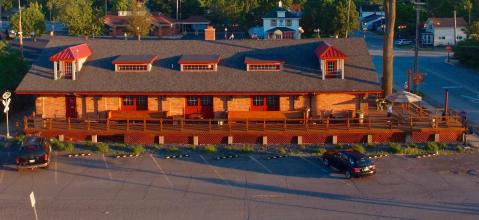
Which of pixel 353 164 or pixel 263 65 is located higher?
pixel 263 65

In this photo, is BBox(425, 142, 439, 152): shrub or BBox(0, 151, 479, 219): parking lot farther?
BBox(425, 142, 439, 152): shrub

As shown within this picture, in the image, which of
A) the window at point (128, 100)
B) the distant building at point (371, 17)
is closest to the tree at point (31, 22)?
the window at point (128, 100)

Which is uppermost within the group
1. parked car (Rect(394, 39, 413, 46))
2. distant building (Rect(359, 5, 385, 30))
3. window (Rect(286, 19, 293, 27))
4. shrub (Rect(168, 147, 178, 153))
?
distant building (Rect(359, 5, 385, 30))

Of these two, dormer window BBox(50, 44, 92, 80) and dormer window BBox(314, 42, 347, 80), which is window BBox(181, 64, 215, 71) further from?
dormer window BBox(314, 42, 347, 80)

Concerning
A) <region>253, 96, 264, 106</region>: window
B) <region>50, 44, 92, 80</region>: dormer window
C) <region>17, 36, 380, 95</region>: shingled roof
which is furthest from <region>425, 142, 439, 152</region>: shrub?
<region>50, 44, 92, 80</region>: dormer window

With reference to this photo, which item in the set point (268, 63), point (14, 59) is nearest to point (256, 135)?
point (268, 63)

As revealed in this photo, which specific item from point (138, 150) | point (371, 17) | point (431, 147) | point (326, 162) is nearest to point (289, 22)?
point (371, 17)

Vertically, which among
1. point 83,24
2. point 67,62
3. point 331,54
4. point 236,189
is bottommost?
point 236,189

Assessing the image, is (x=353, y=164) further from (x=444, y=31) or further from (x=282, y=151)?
(x=444, y=31)
